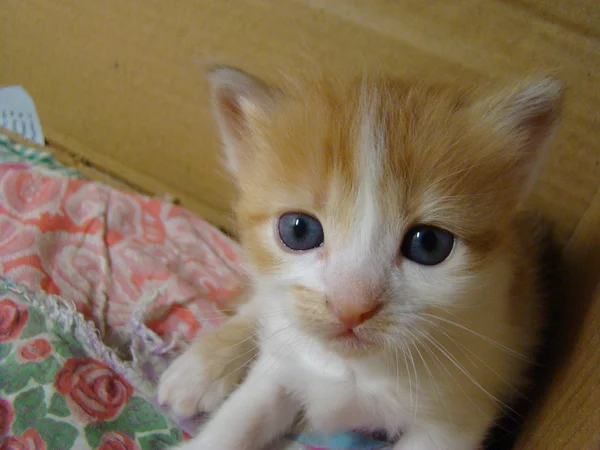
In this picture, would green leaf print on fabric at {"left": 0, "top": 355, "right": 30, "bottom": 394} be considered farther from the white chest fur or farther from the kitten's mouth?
the kitten's mouth

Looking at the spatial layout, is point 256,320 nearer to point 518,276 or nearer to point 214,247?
point 214,247

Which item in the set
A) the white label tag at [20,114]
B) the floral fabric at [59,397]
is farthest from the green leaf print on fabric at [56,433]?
the white label tag at [20,114]

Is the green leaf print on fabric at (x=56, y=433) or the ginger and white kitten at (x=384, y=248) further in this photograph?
the green leaf print on fabric at (x=56, y=433)

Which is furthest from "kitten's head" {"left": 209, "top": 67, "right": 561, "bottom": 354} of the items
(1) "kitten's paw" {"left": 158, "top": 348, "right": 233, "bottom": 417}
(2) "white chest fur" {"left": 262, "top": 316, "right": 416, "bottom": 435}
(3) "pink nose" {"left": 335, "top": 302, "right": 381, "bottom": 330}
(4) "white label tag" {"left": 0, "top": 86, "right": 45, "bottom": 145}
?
(4) "white label tag" {"left": 0, "top": 86, "right": 45, "bottom": 145}

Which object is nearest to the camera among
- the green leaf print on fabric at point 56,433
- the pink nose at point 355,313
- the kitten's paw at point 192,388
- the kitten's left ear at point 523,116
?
the pink nose at point 355,313

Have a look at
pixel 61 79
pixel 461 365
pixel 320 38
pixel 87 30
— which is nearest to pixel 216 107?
pixel 320 38

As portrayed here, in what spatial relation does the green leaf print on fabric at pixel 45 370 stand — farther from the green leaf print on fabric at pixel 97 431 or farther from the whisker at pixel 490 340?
the whisker at pixel 490 340
